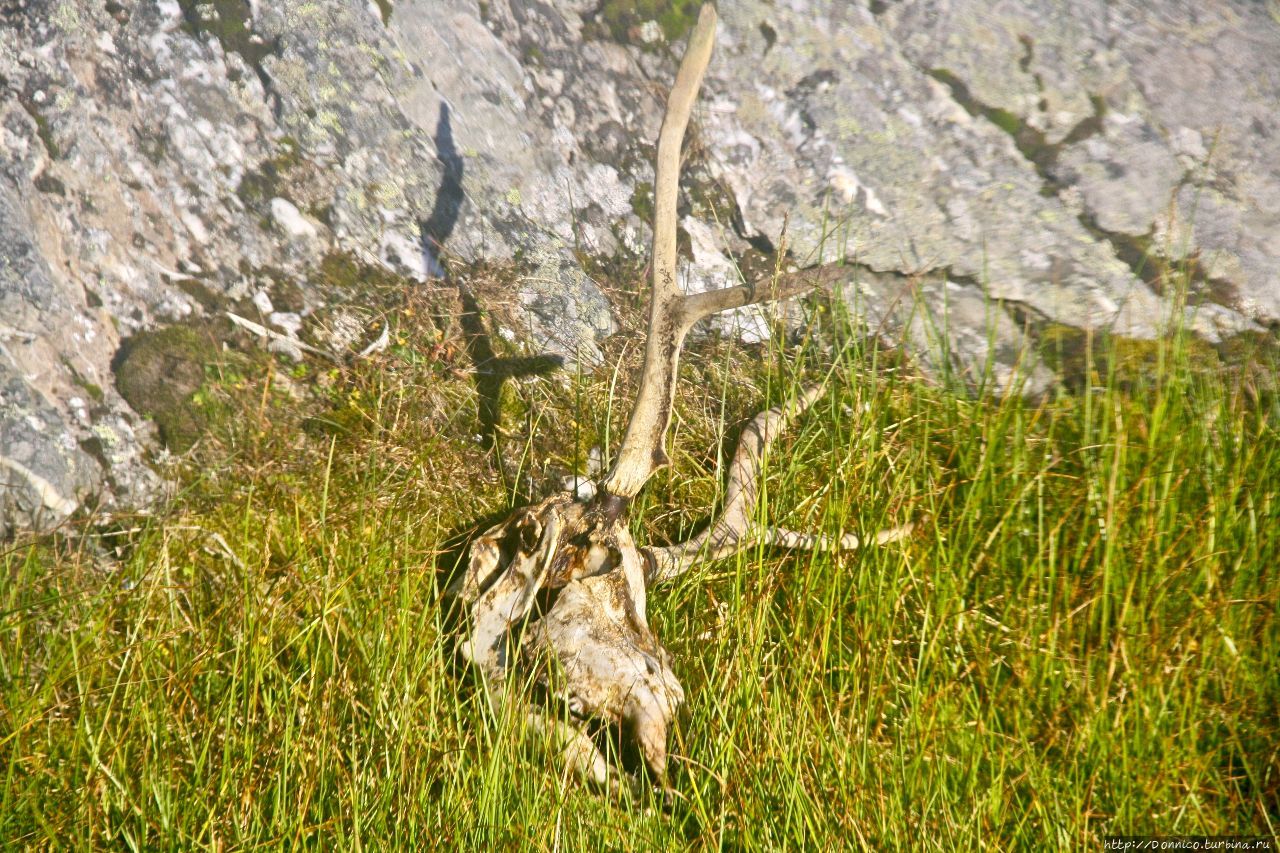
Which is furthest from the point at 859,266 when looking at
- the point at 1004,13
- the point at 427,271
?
the point at 427,271

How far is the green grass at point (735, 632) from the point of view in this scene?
5.91 ft

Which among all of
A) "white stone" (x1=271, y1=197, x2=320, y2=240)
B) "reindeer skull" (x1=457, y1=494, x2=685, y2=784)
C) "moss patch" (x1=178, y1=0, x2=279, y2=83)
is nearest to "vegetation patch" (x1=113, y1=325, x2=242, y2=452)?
"white stone" (x1=271, y1=197, x2=320, y2=240)

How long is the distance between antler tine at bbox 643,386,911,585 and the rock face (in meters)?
0.45

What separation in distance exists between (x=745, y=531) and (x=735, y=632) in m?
0.29

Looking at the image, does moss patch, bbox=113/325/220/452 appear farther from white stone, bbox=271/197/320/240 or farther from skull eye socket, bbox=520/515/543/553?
skull eye socket, bbox=520/515/543/553

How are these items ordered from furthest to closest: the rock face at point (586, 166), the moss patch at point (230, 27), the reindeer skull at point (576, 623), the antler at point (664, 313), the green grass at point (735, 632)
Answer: the moss patch at point (230, 27), the rock face at point (586, 166), the antler at point (664, 313), the reindeer skull at point (576, 623), the green grass at point (735, 632)

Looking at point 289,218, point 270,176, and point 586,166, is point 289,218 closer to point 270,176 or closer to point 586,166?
point 270,176

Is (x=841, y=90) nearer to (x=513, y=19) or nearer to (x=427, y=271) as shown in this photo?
(x=513, y=19)

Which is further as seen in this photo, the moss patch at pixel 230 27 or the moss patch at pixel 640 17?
the moss patch at pixel 640 17

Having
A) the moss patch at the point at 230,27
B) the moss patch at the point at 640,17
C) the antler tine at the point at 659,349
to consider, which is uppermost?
the moss patch at the point at 640,17

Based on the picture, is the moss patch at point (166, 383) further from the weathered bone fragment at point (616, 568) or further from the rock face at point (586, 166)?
the weathered bone fragment at point (616, 568)

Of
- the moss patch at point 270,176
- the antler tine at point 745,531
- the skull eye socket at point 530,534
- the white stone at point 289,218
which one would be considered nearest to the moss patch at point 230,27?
the moss patch at point 270,176

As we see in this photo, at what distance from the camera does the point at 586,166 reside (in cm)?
304

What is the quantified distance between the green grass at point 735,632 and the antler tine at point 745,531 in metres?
0.05
